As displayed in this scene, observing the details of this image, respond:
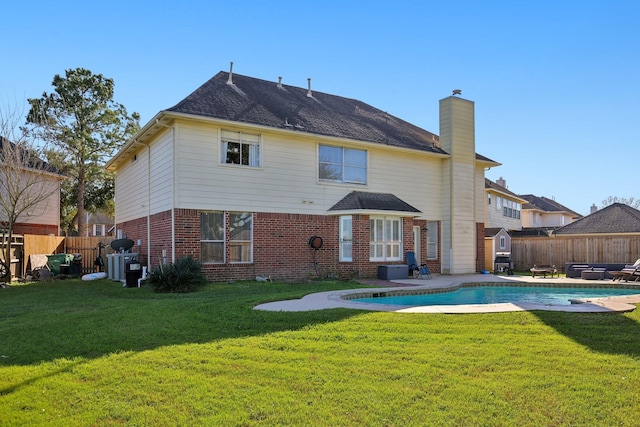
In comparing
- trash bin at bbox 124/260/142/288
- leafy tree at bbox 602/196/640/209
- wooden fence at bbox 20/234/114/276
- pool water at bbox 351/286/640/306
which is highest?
leafy tree at bbox 602/196/640/209

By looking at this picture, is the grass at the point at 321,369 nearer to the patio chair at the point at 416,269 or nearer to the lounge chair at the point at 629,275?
the patio chair at the point at 416,269

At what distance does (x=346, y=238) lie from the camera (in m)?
17.0

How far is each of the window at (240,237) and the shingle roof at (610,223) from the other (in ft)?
72.8

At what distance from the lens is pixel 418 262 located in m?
19.1

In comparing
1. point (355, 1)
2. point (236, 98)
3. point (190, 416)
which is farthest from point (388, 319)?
point (236, 98)

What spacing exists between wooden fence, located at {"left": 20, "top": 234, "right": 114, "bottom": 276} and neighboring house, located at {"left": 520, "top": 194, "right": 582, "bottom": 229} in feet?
135

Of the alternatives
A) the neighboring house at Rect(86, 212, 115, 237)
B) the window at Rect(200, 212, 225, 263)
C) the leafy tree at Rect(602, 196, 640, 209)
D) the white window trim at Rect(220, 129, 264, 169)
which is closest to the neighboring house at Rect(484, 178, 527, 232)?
the white window trim at Rect(220, 129, 264, 169)

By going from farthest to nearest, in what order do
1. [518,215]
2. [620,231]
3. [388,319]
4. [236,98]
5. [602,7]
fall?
[518,215], [620,231], [236,98], [602,7], [388,319]

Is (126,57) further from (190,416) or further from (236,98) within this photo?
(190,416)

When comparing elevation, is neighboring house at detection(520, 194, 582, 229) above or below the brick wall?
above

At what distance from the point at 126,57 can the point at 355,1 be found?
24.7 ft

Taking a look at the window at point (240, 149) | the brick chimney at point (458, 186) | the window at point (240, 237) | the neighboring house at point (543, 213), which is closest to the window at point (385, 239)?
the brick chimney at point (458, 186)

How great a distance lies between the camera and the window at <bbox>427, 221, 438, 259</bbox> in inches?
787

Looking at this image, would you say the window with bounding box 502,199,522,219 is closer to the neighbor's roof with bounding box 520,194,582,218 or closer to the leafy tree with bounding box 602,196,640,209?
the neighbor's roof with bounding box 520,194,582,218
